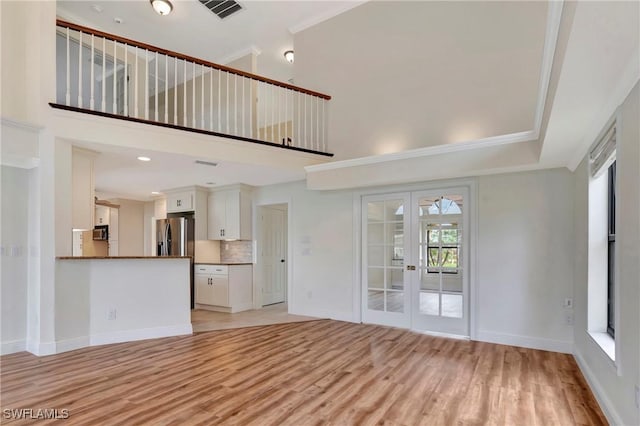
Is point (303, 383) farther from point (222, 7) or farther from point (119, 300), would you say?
point (222, 7)

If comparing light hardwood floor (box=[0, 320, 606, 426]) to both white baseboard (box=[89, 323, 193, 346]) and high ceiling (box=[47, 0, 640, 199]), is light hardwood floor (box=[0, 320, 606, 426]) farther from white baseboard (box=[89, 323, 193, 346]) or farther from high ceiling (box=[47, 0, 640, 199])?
high ceiling (box=[47, 0, 640, 199])

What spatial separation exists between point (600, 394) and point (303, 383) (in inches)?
90.9

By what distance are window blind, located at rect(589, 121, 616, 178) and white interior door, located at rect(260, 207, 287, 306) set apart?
5.25 metres

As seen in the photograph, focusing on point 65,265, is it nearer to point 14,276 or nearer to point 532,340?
point 14,276

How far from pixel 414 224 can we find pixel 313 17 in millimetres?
4179

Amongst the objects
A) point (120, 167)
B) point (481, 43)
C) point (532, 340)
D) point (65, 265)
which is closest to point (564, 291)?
point (532, 340)

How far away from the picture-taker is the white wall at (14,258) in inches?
149

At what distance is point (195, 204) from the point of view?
6.75m

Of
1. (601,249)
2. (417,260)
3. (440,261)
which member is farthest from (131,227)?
(601,249)

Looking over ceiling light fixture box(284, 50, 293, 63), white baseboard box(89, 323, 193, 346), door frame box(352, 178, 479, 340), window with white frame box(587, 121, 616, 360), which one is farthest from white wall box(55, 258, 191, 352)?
ceiling light fixture box(284, 50, 293, 63)

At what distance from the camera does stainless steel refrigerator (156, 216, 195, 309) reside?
6766 millimetres

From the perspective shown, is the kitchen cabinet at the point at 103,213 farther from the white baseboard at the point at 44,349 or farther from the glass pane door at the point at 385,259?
the glass pane door at the point at 385,259

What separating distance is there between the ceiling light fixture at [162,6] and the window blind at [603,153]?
6228 millimetres

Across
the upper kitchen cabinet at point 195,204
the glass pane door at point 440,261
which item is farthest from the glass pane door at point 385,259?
the upper kitchen cabinet at point 195,204
